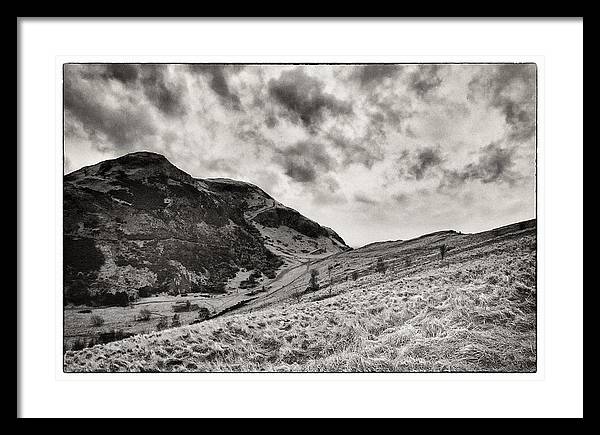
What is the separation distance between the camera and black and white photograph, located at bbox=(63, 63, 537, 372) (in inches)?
125

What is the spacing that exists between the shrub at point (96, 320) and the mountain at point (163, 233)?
103 mm

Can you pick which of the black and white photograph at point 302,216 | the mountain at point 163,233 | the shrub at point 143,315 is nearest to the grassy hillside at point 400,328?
the black and white photograph at point 302,216

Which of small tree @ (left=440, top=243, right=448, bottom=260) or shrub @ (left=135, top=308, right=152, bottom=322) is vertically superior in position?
small tree @ (left=440, top=243, right=448, bottom=260)

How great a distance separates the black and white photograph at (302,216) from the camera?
3.18 meters

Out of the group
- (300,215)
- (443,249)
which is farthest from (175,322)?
(443,249)

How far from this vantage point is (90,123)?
321cm

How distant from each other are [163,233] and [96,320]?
703mm

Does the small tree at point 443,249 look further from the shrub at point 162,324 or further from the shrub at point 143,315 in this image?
the shrub at point 143,315

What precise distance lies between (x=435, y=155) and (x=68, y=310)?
8.63 feet

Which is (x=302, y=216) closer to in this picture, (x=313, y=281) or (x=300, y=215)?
(x=300, y=215)

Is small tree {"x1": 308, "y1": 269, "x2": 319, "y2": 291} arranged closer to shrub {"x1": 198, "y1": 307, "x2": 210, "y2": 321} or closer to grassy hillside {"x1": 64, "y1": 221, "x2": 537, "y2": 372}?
grassy hillside {"x1": 64, "y1": 221, "x2": 537, "y2": 372}

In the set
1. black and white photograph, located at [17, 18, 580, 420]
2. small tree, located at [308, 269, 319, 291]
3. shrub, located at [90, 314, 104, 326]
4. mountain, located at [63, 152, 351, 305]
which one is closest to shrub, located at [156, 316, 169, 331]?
black and white photograph, located at [17, 18, 580, 420]
